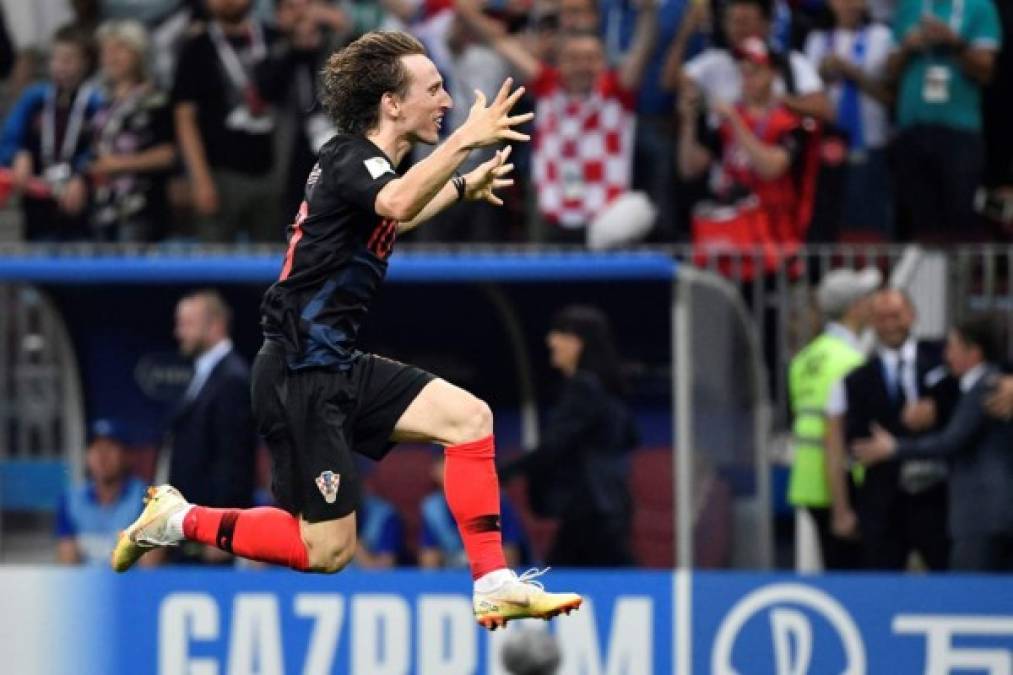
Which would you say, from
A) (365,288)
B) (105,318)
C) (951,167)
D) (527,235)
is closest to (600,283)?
(527,235)

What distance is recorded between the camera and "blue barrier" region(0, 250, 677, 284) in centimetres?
1146

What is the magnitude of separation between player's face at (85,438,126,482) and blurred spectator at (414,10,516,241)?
6.33ft

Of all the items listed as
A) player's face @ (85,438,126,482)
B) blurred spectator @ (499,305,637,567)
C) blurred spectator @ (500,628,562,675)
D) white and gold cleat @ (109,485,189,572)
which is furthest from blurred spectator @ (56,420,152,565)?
blurred spectator @ (500,628,562,675)

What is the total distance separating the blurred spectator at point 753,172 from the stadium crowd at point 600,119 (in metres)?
0.01

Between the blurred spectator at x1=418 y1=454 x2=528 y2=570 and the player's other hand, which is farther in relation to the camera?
the player's other hand

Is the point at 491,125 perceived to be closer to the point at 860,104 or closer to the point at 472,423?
the point at 472,423

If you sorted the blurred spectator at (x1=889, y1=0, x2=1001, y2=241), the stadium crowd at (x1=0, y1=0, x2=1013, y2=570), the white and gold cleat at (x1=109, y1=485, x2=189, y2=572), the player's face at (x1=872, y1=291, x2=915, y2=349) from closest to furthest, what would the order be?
the white and gold cleat at (x1=109, y1=485, x2=189, y2=572) < the player's face at (x1=872, y1=291, x2=915, y2=349) < the stadium crowd at (x1=0, y1=0, x2=1013, y2=570) < the blurred spectator at (x1=889, y1=0, x2=1001, y2=241)

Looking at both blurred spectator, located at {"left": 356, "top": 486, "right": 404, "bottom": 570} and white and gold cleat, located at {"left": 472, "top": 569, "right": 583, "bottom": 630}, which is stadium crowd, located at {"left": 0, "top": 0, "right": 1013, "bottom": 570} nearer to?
blurred spectator, located at {"left": 356, "top": 486, "right": 404, "bottom": 570}

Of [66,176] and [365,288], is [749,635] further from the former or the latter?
[66,176]

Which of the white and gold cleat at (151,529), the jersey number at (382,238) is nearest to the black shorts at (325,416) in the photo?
the jersey number at (382,238)

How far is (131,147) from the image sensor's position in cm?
1270

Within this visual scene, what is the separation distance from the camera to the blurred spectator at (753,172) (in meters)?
11.8

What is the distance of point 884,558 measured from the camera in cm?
1119

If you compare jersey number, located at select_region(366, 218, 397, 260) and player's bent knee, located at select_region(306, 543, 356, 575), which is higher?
jersey number, located at select_region(366, 218, 397, 260)
